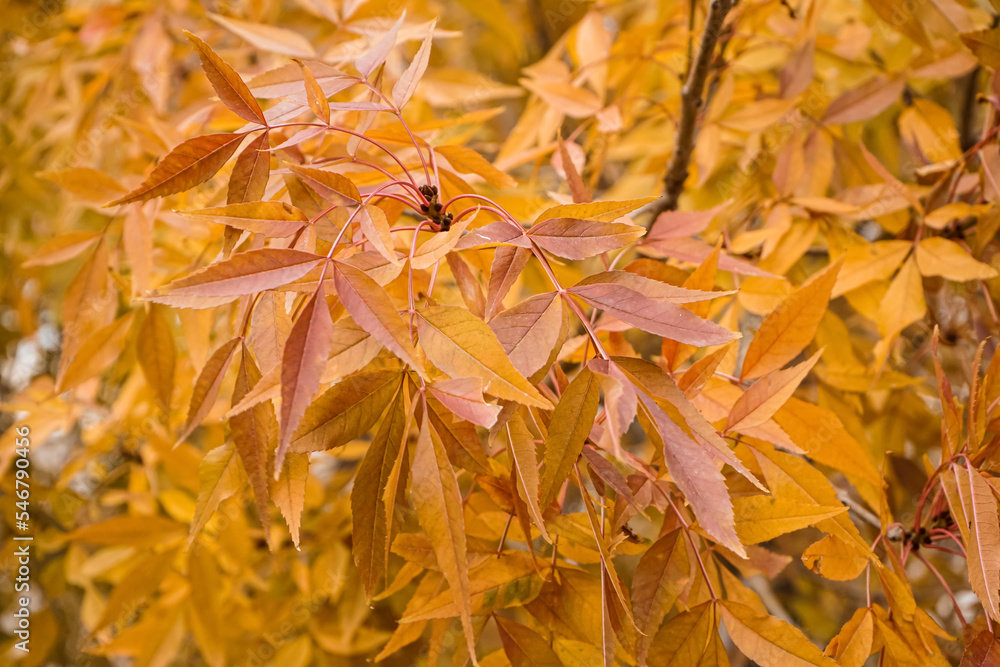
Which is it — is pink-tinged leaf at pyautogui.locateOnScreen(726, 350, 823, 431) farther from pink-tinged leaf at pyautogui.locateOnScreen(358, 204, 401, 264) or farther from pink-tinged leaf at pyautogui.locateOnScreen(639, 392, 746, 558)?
pink-tinged leaf at pyautogui.locateOnScreen(358, 204, 401, 264)

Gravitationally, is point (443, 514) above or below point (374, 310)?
below

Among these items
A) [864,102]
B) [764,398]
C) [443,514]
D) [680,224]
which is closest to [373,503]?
[443,514]

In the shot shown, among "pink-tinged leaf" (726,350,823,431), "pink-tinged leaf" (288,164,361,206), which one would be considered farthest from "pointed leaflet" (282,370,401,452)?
"pink-tinged leaf" (726,350,823,431)

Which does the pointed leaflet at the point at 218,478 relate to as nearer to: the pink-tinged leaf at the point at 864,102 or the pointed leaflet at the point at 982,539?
the pointed leaflet at the point at 982,539

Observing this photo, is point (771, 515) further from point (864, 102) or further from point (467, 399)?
point (864, 102)

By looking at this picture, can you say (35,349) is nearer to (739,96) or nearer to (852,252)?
(739,96)

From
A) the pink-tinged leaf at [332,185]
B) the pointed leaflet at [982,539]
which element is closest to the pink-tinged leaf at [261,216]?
the pink-tinged leaf at [332,185]

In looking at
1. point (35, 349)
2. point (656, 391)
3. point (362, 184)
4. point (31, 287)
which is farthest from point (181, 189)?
point (35, 349)
